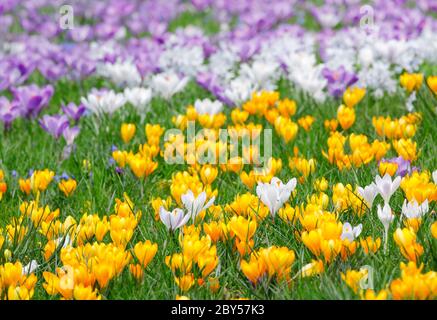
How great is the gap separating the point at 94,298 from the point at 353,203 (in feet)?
4.05

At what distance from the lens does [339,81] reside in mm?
5523

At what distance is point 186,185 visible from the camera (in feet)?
11.5

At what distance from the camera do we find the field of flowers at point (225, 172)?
2770mm

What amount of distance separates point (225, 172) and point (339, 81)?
168cm

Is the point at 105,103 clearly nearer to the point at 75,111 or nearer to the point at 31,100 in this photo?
the point at 75,111

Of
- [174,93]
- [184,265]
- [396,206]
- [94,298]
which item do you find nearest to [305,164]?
[396,206]

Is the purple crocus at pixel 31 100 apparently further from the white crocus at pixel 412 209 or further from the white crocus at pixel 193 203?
the white crocus at pixel 412 209

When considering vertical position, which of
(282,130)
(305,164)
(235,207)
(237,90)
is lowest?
(235,207)

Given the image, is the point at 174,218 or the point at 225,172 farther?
the point at 225,172

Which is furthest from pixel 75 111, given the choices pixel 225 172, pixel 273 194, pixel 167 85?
pixel 273 194

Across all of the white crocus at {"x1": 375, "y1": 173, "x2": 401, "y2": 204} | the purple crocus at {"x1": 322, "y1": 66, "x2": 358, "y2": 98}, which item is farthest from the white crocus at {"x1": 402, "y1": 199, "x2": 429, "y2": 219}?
the purple crocus at {"x1": 322, "y1": 66, "x2": 358, "y2": 98}

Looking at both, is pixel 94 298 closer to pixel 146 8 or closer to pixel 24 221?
pixel 24 221

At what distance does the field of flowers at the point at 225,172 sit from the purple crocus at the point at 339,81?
2 cm

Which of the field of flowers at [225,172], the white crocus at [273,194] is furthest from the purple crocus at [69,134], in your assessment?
the white crocus at [273,194]
